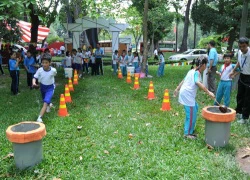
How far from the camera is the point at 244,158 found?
463 cm

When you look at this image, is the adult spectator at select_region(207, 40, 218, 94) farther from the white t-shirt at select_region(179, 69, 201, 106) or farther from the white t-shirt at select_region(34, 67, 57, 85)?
the white t-shirt at select_region(34, 67, 57, 85)

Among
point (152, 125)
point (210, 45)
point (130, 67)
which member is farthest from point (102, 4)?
point (152, 125)

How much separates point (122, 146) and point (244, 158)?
6.57ft

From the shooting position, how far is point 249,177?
3.88 m

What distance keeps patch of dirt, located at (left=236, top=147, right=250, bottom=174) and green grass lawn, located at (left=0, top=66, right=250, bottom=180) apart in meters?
0.11

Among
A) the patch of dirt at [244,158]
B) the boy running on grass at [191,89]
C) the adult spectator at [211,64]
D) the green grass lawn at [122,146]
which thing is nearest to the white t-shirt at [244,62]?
the green grass lawn at [122,146]

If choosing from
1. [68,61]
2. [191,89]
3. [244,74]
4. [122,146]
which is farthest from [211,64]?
[68,61]

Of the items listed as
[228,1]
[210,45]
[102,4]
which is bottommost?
[210,45]

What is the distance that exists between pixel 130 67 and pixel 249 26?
21407 millimetres

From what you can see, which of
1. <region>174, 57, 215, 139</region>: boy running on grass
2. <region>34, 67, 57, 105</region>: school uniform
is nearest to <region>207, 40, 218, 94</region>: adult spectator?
<region>174, 57, 215, 139</region>: boy running on grass

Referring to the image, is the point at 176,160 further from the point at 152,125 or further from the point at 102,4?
the point at 102,4

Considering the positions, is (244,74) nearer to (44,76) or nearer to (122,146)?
(122,146)

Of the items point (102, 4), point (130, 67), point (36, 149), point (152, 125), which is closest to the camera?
point (36, 149)

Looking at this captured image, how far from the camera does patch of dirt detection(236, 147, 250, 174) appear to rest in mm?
4270
